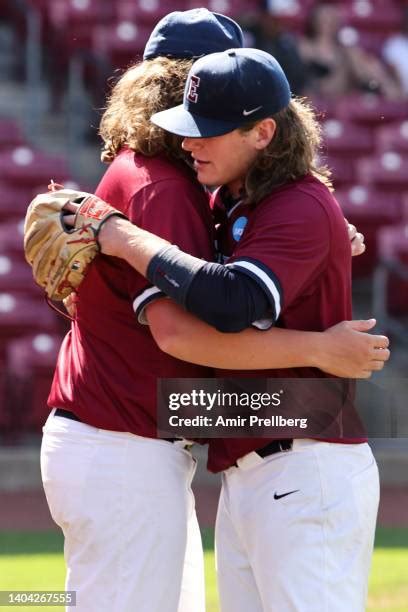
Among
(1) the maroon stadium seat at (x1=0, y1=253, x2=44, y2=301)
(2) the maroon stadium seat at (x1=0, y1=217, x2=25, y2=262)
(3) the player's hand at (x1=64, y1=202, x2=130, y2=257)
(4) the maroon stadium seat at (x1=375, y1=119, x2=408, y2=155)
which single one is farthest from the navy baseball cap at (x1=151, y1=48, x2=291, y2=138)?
(4) the maroon stadium seat at (x1=375, y1=119, x2=408, y2=155)

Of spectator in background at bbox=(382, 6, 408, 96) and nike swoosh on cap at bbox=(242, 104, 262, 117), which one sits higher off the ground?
nike swoosh on cap at bbox=(242, 104, 262, 117)

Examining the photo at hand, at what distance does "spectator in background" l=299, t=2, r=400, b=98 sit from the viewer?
1004 centimetres

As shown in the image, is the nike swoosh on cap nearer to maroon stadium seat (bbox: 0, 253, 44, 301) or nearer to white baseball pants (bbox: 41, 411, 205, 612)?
white baseball pants (bbox: 41, 411, 205, 612)

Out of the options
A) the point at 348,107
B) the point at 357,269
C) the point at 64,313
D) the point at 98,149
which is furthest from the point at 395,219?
the point at 64,313

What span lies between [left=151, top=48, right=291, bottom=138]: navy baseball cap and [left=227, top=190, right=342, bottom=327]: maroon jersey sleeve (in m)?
0.19

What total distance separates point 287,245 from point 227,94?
13.8 inches

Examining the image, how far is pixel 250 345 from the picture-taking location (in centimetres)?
254

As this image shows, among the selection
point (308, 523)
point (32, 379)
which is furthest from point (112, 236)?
point (32, 379)

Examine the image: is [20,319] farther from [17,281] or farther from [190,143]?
[190,143]

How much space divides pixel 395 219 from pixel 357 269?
0.46 m

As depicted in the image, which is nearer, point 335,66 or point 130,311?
point 130,311

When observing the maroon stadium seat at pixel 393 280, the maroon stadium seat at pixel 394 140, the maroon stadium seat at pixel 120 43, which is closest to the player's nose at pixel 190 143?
the maroon stadium seat at pixel 393 280

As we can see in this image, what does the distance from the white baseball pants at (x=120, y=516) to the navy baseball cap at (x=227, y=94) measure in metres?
0.69

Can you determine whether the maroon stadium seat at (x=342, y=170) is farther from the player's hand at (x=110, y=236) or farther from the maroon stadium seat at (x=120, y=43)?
the player's hand at (x=110, y=236)
